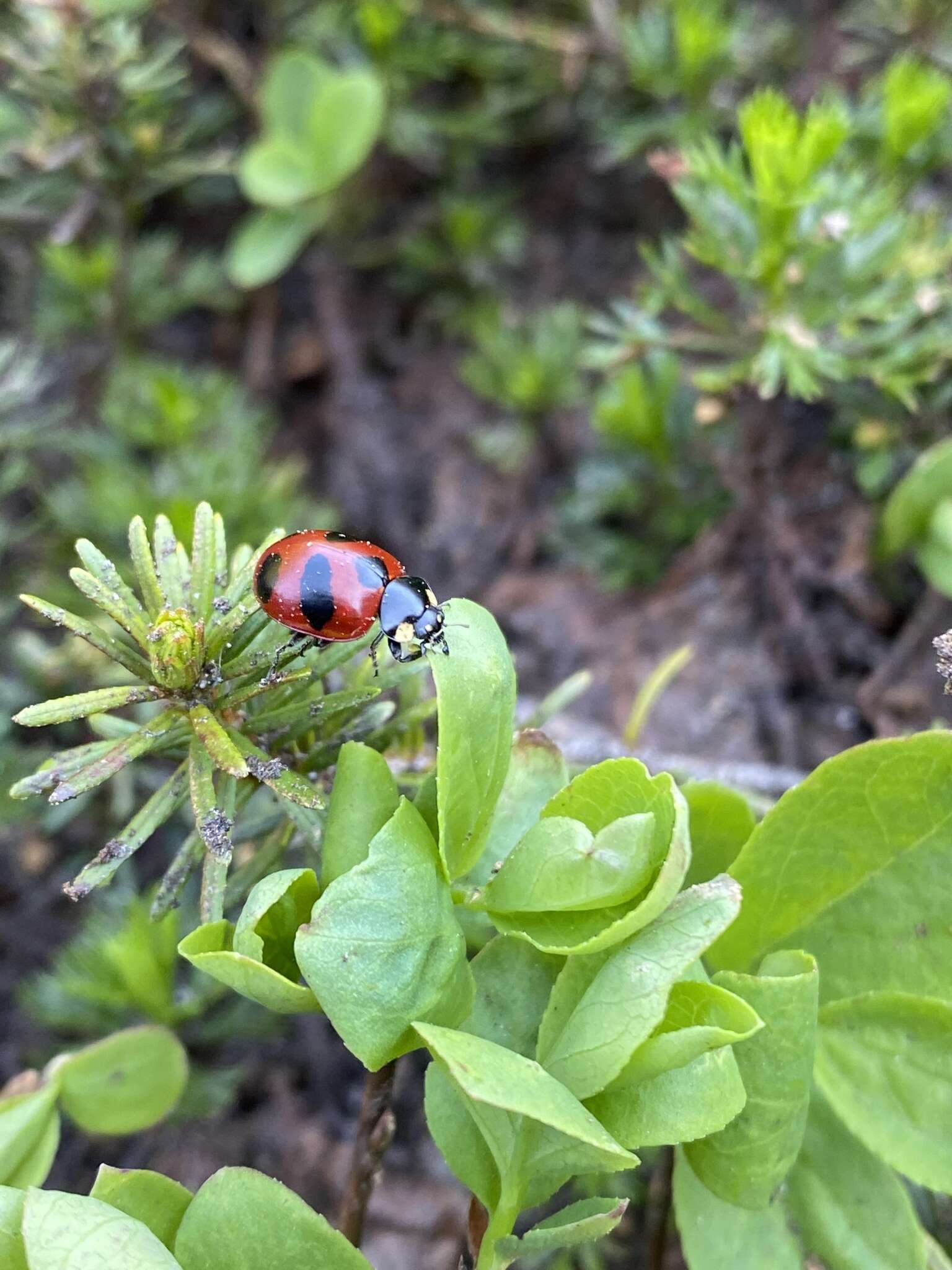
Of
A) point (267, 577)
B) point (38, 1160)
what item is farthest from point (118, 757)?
point (38, 1160)

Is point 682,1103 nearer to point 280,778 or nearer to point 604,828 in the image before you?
point 604,828

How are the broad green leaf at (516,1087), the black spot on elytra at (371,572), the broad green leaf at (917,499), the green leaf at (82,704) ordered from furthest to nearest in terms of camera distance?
1. the broad green leaf at (917,499)
2. the black spot on elytra at (371,572)
3. the green leaf at (82,704)
4. the broad green leaf at (516,1087)

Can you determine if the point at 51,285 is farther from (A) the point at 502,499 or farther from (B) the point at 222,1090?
(B) the point at 222,1090

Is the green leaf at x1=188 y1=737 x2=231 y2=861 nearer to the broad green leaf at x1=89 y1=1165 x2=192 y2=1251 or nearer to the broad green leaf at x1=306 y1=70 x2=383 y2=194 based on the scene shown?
the broad green leaf at x1=89 y1=1165 x2=192 y2=1251

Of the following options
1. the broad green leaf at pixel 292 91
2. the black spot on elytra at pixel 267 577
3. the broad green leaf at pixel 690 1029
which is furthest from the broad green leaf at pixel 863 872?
the broad green leaf at pixel 292 91

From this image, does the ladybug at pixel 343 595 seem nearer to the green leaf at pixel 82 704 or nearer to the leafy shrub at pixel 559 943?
the leafy shrub at pixel 559 943

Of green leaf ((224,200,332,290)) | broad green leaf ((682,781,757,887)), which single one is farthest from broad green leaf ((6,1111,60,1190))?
green leaf ((224,200,332,290))
